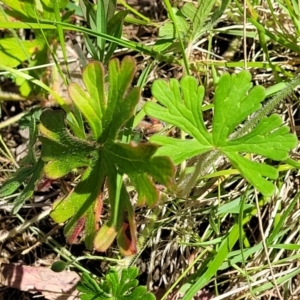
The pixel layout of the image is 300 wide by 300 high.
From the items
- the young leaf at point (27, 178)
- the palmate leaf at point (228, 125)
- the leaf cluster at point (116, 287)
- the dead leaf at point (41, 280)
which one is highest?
the palmate leaf at point (228, 125)

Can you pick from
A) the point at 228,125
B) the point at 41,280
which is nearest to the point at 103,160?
the point at 228,125

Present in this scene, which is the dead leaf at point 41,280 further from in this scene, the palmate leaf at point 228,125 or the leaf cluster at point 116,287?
the palmate leaf at point 228,125

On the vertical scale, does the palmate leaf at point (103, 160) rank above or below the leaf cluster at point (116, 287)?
above

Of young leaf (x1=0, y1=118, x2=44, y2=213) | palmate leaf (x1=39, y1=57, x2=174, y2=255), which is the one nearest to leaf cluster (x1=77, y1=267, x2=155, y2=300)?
palmate leaf (x1=39, y1=57, x2=174, y2=255)

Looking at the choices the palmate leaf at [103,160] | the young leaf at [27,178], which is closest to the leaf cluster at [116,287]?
the palmate leaf at [103,160]

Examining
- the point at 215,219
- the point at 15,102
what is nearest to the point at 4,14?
the point at 15,102

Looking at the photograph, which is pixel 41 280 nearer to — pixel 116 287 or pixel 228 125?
pixel 116 287
